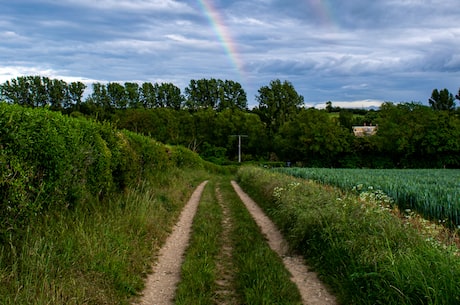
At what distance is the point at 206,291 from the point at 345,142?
7219 cm

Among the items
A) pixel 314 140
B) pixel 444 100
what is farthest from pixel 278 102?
pixel 444 100

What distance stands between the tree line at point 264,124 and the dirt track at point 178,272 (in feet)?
160

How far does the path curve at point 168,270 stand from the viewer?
5906mm

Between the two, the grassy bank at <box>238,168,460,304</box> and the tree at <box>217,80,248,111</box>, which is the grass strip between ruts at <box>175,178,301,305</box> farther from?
the tree at <box>217,80,248,111</box>

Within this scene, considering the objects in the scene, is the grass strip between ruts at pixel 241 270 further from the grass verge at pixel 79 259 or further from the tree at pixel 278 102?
the tree at pixel 278 102

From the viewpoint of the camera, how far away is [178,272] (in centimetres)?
711

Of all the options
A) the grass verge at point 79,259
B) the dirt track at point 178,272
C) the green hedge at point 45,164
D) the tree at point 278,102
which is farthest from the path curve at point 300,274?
the tree at point 278,102

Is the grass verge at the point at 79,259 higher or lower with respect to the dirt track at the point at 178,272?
higher

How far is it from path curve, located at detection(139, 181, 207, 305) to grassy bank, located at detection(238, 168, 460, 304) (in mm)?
2702

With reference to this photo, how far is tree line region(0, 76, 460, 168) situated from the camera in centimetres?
6925

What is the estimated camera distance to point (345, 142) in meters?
74.2

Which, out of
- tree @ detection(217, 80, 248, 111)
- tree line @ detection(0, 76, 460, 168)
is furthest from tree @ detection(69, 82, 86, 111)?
tree @ detection(217, 80, 248, 111)

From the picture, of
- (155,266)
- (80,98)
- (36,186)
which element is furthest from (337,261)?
(80,98)

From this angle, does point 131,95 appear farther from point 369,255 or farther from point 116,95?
point 369,255
